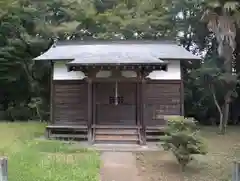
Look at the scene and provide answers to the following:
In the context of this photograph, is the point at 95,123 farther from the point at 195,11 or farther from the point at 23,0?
the point at 23,0

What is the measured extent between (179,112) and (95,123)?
3.22 meters

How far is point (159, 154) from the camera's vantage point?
35.1 ft

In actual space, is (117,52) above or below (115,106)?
above

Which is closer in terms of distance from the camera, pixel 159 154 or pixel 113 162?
pixel 113 162

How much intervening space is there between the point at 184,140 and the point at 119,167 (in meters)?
1.71

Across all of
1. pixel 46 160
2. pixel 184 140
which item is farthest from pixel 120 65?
pixel 184 140

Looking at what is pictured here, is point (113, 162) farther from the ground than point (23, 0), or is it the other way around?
point (23, 0)

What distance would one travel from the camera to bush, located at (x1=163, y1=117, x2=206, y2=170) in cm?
815

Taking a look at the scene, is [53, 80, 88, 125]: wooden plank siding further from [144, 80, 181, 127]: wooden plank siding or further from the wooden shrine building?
[144, 80, 181, 127]: wooden plank siding

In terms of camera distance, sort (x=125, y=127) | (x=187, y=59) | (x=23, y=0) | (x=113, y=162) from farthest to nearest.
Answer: (x=23, y=0) < (x=187, y=59) < (x=125, y=127) < (x=113, y=162)

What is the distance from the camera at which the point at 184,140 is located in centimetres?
817

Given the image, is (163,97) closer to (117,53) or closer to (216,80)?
(117,53)

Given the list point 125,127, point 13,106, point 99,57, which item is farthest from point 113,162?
point 13,106

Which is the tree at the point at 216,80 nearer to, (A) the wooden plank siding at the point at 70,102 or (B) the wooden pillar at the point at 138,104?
(B) the wooden pillar at the point at 138,104
